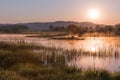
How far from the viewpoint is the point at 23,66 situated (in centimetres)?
1398

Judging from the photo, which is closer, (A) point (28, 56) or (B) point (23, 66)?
(B) point (23, 66)

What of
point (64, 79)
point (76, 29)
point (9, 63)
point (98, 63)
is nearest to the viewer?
point (64, 79)

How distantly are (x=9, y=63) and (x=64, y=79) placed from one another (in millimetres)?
5092

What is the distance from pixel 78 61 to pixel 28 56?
3686 millimetres

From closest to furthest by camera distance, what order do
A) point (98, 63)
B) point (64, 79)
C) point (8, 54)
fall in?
point (64, 79)
point (8, 54)
point (98, 63)

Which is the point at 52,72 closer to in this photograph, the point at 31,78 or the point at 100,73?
the point at 31,78

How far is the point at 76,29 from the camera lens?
6088 centimetres

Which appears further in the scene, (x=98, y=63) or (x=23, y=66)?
(x=98, y=63)

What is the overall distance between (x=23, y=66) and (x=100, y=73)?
402cm

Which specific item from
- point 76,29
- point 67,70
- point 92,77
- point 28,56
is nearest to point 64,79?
point 92,77

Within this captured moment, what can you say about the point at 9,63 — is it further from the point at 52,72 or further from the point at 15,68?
the point at 52,72

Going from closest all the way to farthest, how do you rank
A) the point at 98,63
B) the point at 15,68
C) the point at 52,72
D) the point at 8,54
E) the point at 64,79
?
the point at 64,79 < the point at 52,72 < the point at 15,68 < the point at 8,54 < the point at 98,63

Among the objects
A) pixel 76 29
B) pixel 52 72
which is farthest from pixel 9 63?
pixel 76 29

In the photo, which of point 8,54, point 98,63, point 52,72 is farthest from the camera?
point 98,63
